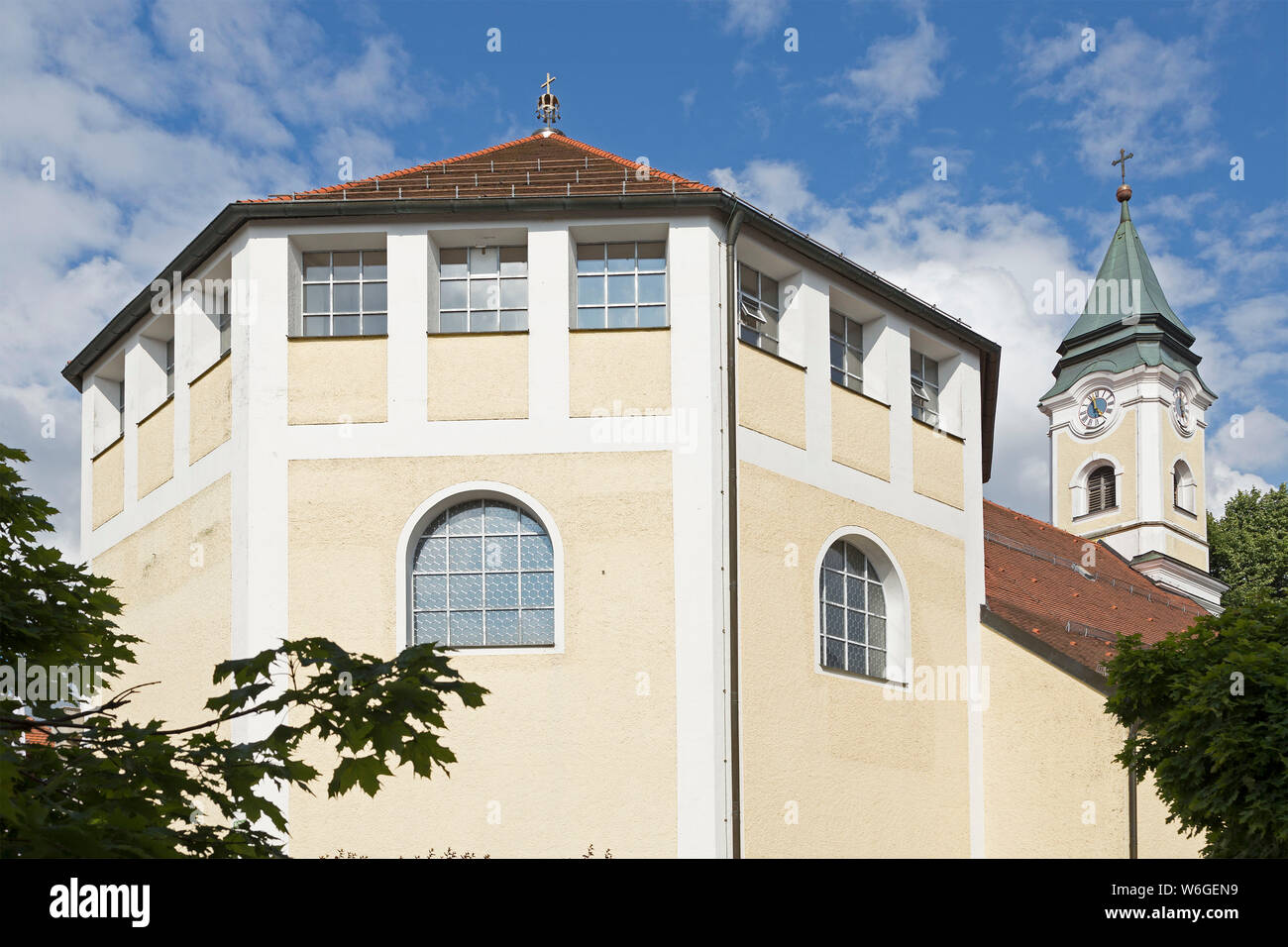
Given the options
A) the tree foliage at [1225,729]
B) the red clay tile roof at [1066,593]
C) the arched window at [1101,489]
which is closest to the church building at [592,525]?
the red clay tile roof at [1066,593]

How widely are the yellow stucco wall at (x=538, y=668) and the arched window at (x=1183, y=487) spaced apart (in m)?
35.5

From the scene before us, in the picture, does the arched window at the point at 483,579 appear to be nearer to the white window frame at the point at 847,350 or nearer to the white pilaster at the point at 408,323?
the white pilaster at the point at 408,323

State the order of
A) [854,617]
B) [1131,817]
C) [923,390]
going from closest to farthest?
[1131,817] < [854,617] < [923,390]

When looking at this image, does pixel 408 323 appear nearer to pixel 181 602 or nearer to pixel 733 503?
pixel 733 503

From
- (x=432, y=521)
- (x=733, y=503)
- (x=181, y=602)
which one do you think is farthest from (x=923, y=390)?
(x=181, y=602)

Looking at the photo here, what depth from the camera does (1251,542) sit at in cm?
5050

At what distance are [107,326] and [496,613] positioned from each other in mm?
7728

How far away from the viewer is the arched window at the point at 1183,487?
46.5m

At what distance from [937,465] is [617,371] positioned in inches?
231

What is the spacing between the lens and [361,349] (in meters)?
16.3

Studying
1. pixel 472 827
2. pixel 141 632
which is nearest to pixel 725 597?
pixel 472 827
